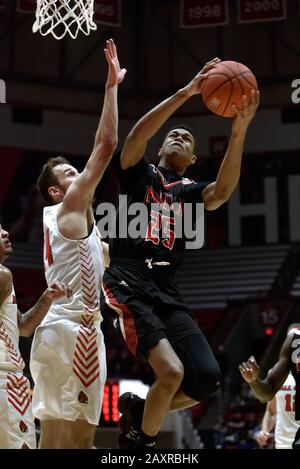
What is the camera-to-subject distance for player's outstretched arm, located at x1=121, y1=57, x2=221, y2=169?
5.31 metres

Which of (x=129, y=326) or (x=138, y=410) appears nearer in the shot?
(x=129, y=326)

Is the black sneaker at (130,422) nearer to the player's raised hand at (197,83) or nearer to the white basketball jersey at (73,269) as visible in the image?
the white basketball jersey at (73,269)

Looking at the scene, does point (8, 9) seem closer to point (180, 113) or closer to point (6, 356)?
point (180, 113)

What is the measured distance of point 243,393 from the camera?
1803 cm

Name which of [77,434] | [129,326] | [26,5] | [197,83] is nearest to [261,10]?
[26,5]

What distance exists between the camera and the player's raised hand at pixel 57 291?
5.02m

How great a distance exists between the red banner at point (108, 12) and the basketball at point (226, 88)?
14313 millimetres

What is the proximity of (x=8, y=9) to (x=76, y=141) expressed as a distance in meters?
3.96

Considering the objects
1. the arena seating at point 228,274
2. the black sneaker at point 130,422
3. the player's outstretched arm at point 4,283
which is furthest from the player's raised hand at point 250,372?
the arena seating at point 228,274

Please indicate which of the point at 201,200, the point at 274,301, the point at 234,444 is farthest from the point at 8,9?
the point at 201,200

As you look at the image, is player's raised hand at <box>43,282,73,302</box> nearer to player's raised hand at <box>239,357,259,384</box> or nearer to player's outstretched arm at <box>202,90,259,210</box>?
player's outstretched arm at <box>202,90,259,210</box>

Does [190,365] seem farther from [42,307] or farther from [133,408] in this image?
[42,307]

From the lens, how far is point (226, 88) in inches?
218

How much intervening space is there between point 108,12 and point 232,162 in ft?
48.8
